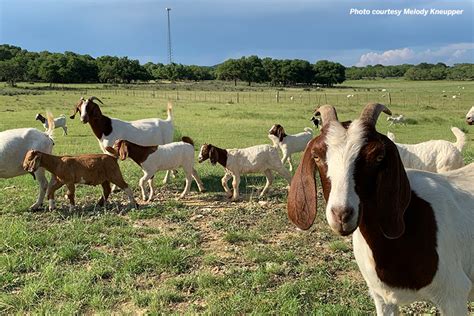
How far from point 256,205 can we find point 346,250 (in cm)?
286

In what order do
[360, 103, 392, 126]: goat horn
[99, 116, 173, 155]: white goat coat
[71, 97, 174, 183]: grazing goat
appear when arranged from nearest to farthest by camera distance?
[360, 103, 392, 126]: goat horn < [71, 97, 174, 183]: grazing goat < [99, 116, 173, 155]: white goat coat

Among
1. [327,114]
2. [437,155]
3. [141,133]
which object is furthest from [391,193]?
[141,133]

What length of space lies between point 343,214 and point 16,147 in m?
8.07

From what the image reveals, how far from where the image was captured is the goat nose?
2469mm

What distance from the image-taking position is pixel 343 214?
2.47m

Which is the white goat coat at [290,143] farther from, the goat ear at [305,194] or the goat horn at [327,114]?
the goat ear at [305,194]

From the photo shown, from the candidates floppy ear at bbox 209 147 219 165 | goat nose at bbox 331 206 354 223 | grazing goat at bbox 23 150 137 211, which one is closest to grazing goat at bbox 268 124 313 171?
floppy ear at bbox 209 147 219 165

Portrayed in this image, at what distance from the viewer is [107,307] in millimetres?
4750

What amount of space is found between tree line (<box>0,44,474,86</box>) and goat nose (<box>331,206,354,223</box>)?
342 feet

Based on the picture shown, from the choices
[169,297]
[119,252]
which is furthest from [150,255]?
[169,297]

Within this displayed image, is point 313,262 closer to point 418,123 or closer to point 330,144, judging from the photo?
point 330,144

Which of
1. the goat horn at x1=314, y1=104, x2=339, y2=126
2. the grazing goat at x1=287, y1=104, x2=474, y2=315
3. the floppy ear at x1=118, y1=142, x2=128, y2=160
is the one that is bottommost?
Result: the floppy ear at x1=118, y1=142, x2=128, y2=160

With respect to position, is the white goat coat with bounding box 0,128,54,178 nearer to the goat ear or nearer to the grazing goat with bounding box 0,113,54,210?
the grazing goat with bounding box 0,113,54,210

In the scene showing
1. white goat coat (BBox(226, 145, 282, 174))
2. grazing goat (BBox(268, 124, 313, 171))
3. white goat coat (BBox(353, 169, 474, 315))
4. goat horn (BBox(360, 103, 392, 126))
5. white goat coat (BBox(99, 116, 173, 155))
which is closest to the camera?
goat horn (BBox(360, 103, 392, 126))
